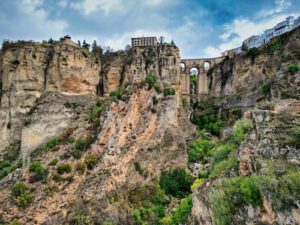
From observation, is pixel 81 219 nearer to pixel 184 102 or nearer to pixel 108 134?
pixel 108 134

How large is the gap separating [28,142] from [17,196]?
7464mm

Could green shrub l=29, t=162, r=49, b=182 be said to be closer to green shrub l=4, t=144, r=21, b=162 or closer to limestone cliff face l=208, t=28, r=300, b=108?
green shrub l=4, t=144, r=21, b=162

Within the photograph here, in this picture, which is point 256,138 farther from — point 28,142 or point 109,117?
point 28,142

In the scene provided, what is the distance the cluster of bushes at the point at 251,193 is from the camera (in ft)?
43.0

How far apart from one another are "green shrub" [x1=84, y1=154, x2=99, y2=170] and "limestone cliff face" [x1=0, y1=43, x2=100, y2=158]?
865 centimetres

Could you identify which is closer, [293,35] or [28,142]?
[28,142]

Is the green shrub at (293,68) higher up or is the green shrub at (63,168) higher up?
the green shrub at (293,68)

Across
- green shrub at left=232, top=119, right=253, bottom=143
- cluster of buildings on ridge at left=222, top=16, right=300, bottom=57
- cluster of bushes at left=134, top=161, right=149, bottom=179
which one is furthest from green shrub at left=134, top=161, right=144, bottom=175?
cluster of buildings on ridge at left=222, top=16, right=300, bottom=57

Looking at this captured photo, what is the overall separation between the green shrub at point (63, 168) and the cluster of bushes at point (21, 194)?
102 inches

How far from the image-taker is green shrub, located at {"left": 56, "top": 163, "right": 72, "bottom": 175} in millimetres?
27462

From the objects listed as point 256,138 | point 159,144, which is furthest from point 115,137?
point 256,138

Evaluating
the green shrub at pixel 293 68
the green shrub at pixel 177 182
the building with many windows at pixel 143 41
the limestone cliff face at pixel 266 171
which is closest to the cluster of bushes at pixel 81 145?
the green shrub at pixel 177 182

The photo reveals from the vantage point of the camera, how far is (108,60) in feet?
137

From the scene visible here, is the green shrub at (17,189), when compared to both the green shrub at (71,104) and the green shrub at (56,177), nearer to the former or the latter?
the green shrub at (56,177)
